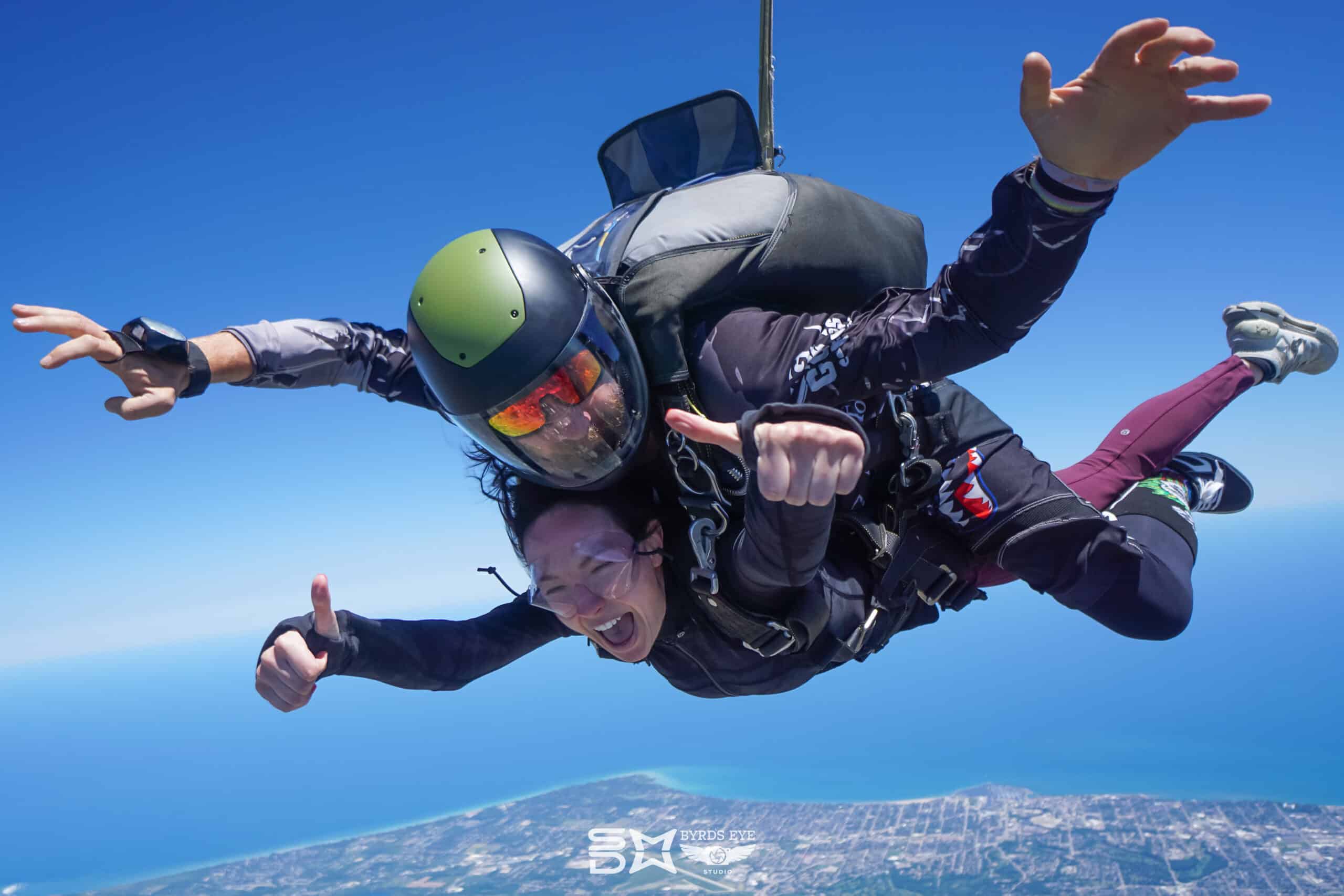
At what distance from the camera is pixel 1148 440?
8.67 feet

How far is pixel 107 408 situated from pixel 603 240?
128 centimetres

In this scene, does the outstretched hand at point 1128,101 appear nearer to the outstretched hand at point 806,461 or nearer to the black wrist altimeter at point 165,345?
the outstretched hand at point 806,461

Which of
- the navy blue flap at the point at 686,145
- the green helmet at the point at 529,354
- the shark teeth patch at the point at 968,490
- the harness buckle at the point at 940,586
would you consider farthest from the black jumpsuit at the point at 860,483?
the navy blue flap at the point at 686,145

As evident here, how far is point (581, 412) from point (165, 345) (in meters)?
1.02

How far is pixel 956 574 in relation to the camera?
224 centimetres

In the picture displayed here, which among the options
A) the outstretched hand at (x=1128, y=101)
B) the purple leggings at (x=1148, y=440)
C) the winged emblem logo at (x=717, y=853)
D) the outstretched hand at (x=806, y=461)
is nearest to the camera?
the outstretched hand at (x=1128, y=101)

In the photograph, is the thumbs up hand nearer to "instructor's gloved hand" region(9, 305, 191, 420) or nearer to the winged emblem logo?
"instructor's gloved hand" region(9, 305, 191, 420)

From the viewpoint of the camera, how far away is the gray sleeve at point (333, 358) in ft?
6.70

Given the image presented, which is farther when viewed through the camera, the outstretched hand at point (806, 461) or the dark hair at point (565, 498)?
the dark hair at point (565, 498)

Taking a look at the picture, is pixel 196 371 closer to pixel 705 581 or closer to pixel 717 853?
pixel 705 581

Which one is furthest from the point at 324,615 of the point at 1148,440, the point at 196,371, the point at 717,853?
the point at 717,853

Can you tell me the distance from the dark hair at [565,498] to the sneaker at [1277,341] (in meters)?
2.39

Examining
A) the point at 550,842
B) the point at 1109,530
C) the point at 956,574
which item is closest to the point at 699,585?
the point at 956,574

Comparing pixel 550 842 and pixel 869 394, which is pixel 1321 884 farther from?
pixel 869 394
